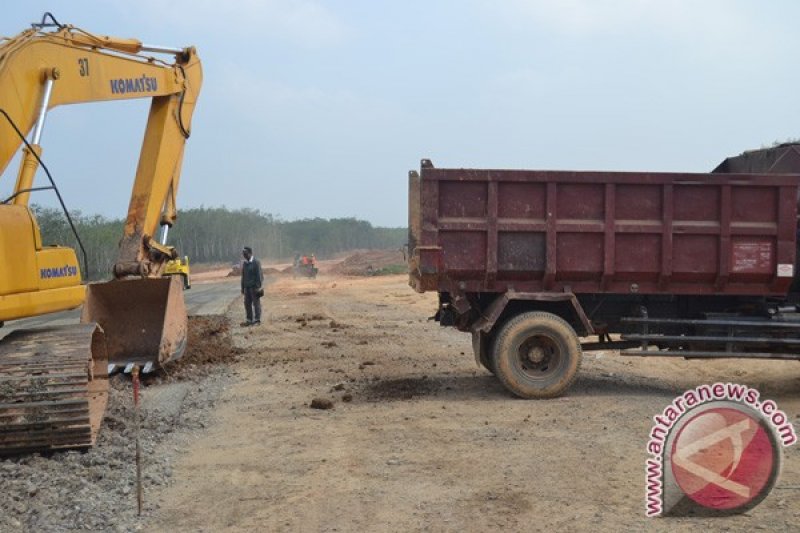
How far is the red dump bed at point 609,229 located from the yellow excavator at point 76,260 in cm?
355

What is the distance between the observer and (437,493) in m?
5.20

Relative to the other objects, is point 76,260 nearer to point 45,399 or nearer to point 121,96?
point 45,399

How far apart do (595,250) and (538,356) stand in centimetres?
135

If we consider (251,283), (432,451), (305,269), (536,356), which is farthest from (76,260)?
(305,269)

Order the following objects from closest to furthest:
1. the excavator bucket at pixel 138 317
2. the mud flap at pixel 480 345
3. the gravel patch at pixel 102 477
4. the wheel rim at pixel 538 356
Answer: the gravel patch at pixel 102 477
the wheel rim at pixel 538 356
the mud flap at pixel 480 345
the excavator bucket at pixel 138 317

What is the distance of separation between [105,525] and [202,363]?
6.55 meters

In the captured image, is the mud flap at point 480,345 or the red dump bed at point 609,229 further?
the mud flap at point 480,345

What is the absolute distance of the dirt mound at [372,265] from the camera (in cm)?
4779

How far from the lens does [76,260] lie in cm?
660

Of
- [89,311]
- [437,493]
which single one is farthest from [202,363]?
[437,493]

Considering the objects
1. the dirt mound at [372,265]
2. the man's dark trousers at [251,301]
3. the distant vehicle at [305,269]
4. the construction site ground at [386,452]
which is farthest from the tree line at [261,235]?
the construction site ground at [386,452]

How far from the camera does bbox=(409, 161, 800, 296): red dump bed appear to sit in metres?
A: 8.45

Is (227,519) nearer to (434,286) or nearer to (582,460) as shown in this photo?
(582,460)

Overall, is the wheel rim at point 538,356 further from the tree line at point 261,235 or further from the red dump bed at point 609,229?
the tree line at point 261,235
